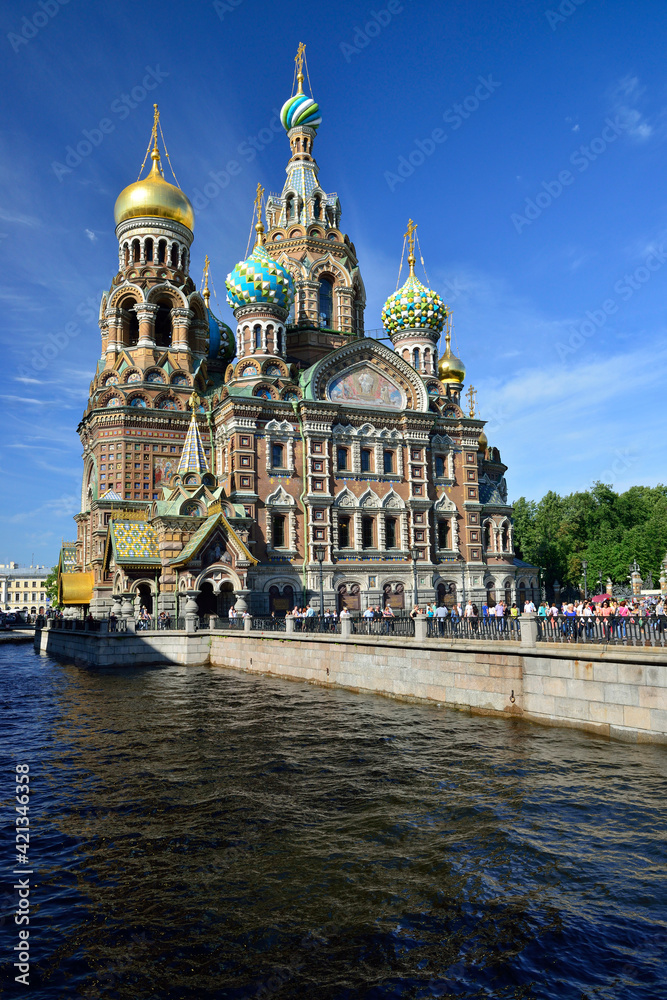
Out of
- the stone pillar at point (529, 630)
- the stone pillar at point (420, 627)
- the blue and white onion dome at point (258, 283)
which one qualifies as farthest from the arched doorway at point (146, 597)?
the stone pillar at point (529, 630)

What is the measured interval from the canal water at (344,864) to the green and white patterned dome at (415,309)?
34.6 m

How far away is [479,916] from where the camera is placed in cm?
726

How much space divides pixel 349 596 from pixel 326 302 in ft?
70.7

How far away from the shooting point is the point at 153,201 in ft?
153

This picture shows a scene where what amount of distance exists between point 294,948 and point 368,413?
3514 cm

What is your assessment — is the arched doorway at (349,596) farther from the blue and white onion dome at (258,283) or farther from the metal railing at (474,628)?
the metal railing at (474,628)

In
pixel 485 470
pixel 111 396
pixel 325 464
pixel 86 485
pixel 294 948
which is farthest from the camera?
pixel 485 470

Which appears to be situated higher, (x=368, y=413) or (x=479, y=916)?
(x=368, y=413)

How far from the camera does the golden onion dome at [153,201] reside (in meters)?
46.5

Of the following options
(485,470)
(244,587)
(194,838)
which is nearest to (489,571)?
(485,470)

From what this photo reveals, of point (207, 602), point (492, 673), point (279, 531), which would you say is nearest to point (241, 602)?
point (207, 602)

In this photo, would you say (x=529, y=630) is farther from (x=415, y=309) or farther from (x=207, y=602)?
(x=415, y=309)

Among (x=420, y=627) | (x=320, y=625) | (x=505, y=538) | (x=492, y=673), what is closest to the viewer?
(x=492, y=673)

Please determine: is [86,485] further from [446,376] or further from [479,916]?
[479,916]
